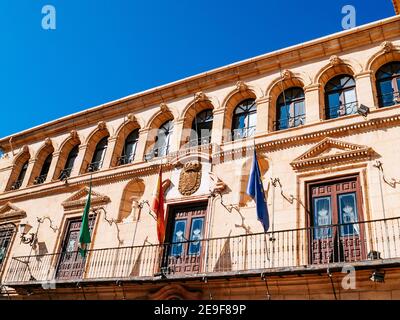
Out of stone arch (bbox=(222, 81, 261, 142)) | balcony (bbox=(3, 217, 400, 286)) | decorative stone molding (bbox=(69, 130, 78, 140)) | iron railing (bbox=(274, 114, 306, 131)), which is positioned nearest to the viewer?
balcony (bbox=(3, 217, 400, 286))

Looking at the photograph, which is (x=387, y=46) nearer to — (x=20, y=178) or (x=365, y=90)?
(x=365, y=90)

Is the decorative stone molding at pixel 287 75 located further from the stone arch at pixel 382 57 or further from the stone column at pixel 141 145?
the stone column at pixel 141 145

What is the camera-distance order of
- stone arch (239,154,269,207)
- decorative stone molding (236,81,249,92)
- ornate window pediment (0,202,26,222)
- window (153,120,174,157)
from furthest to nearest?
ornate window pediment (0,202,26,222) < window (153,120,174,157) < decorative stone molding (236,81,249,92) < stone arch (239,154,269,207)

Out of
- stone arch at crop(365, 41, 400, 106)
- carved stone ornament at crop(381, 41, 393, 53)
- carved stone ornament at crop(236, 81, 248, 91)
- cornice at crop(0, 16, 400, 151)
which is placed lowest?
stone arch at crop(365, 41, 400, 106)

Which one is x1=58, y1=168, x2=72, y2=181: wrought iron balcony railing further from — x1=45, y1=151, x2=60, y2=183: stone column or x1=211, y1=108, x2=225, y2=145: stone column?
x1=211, y1=108, x2=225, y2=145: stone column

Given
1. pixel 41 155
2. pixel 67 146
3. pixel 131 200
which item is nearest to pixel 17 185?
pixel 41 155

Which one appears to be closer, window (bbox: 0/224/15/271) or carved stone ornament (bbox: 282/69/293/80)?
carved stone ornament (bbox: 282/69/293/80)

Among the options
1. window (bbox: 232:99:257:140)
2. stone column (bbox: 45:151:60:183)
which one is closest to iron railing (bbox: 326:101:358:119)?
window (bbox: 232:99:257:140)

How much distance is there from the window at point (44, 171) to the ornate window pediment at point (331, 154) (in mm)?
10450

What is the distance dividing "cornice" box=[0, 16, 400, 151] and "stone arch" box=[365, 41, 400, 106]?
0.38 meters

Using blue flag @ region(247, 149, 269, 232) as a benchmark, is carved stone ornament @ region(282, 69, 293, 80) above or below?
above

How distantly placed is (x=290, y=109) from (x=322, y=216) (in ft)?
12.8

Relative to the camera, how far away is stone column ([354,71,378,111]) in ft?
36.1

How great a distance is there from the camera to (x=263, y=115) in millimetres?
12555
